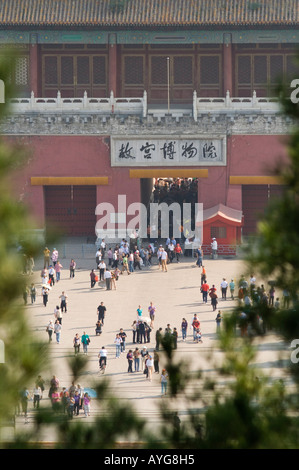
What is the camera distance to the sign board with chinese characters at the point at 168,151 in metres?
61.8

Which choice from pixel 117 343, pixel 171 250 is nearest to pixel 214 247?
pixel 171 250

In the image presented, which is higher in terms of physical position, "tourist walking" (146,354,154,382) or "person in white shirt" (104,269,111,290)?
"person in white shirt" (104,269,111,290)

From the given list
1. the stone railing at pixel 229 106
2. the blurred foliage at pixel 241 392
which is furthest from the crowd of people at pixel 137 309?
the blurred foliage at pixel 241 392

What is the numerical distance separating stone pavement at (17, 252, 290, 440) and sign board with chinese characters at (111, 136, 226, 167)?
662 centimetres

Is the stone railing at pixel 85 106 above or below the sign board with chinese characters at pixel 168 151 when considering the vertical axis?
above

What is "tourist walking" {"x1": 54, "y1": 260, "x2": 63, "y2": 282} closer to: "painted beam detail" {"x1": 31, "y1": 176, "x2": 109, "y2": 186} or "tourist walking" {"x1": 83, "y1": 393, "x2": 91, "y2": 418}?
"painted beam detail" {"x1": 31, "y1": 176, "x2": 109, "y2": 186}

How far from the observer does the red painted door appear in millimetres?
63281

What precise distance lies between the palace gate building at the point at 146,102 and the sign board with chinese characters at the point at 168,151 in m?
0.05

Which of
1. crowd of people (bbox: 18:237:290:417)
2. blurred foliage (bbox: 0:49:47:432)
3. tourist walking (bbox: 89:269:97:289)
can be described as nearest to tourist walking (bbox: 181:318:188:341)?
crowd of people (bbox: 18:237:290:417)

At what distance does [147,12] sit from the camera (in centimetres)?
6275

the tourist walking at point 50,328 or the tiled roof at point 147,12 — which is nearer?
the tourist walking at point 50,328

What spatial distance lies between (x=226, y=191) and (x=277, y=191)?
2.56m

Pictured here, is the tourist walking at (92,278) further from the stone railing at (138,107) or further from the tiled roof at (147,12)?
the tiled roof at (147,12)

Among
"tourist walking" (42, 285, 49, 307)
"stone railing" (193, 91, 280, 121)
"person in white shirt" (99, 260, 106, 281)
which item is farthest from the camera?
"stone railing" (193, 91, 280, 121)
